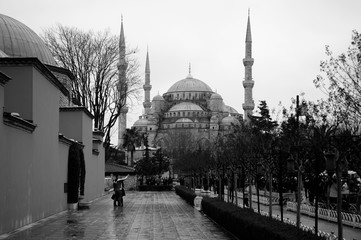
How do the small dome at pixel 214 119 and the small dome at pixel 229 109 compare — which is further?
the small dome at pixel 229 109

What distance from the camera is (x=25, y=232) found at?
15148 mm

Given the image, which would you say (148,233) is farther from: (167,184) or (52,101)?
(167,184)

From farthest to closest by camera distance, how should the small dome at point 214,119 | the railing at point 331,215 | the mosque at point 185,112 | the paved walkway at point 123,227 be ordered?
1. the small dome at point 214,119
2. the mosque at point 185,112
3. the railing at point 331,215
4. the paved walkway at point 123,227

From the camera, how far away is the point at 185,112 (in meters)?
132

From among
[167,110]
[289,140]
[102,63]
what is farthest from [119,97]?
[167,110]

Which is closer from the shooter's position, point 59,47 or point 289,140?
point 289,140

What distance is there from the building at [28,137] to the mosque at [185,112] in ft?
303

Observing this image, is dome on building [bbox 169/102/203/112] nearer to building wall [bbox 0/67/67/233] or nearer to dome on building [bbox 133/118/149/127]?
dome on building [bbox 133/118/149/127]

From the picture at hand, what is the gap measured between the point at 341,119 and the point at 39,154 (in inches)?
373

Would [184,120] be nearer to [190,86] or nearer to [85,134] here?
[190,86]

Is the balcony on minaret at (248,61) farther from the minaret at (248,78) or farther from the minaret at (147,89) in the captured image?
the minaret at (147,89)

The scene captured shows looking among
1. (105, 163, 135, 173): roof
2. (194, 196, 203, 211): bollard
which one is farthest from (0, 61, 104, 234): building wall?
(105, 163, 135, 173): roof

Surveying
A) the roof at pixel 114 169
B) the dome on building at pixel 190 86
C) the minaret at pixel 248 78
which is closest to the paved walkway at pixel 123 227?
the roof at pixel 114 169

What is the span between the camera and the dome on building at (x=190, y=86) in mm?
138750
